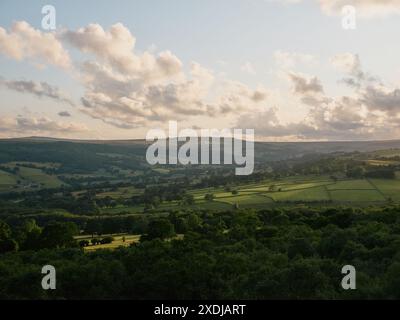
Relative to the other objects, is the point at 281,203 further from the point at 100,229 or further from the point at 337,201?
the point at 100,229

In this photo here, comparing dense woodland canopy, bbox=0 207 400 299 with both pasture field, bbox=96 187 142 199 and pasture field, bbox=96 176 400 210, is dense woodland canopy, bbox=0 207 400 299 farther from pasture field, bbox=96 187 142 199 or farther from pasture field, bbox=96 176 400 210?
pasture field, bbox=96 187 142 199

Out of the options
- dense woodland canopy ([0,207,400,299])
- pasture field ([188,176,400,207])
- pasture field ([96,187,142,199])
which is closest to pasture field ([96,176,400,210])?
pasture field ([188,176,400,207])

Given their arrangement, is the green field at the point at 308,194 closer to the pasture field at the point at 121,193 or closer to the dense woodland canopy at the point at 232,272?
the pasture field at the point at 121,193

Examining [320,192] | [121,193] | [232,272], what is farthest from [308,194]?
[121,193]

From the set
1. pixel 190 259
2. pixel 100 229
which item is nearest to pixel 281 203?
pixel 100 229

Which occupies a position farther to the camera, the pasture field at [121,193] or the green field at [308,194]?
the pasture field at [121,193]

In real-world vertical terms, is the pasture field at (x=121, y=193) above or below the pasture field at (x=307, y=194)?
below

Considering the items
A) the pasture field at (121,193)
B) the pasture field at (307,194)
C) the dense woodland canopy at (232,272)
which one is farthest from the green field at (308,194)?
the dense woodland canopy at (232,272)

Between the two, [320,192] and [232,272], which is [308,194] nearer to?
[320,192]

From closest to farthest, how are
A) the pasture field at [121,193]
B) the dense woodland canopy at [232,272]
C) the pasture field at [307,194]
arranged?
the dense woodland canopy at [232,272] → the pasture field at [307,194] → the pasture field at [121,193]

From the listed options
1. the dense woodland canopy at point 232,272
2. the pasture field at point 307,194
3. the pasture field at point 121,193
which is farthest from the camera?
the pasture field at point 121,193
